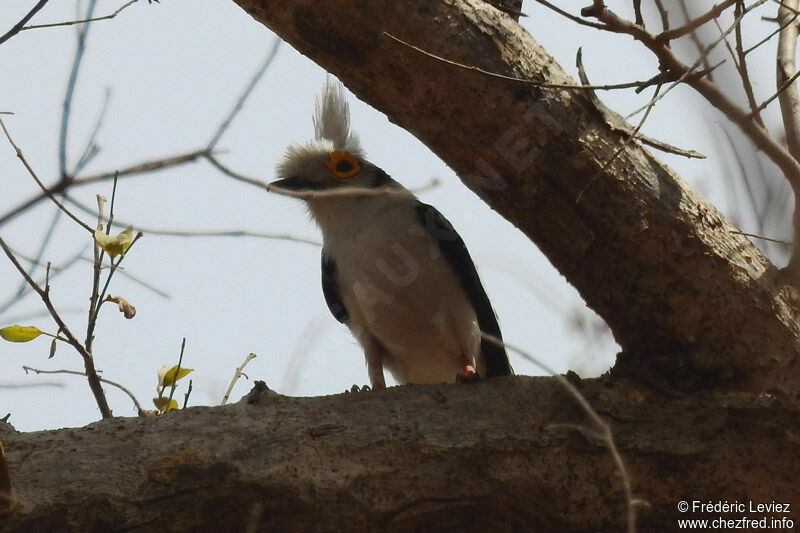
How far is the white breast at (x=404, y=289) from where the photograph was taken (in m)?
5.76

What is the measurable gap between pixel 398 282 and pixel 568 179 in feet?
6.74

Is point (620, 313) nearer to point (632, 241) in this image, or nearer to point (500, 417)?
point (632, 241)

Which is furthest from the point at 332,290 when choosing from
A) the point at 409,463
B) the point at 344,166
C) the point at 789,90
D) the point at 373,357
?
the point at 789,90

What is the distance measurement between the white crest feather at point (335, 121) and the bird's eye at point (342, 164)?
1.04 feet

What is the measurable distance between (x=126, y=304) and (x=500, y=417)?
1.80m

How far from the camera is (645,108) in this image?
341 cm

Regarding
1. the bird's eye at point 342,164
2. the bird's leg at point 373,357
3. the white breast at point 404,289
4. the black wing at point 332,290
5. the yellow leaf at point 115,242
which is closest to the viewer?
the yellow leaf at point 115,242

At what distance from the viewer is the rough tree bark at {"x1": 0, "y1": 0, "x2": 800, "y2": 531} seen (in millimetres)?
3639

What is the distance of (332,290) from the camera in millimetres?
6230

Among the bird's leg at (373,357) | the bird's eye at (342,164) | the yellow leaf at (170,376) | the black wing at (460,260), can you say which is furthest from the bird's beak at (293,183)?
the yellow leaf at (170,376)

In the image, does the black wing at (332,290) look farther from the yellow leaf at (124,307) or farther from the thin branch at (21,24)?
the thin branch at (21,24)

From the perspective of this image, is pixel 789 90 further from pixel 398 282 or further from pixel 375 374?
pixel 375 374

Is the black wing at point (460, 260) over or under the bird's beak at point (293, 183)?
under

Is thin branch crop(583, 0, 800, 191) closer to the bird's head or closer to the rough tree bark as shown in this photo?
the rough tree bark
